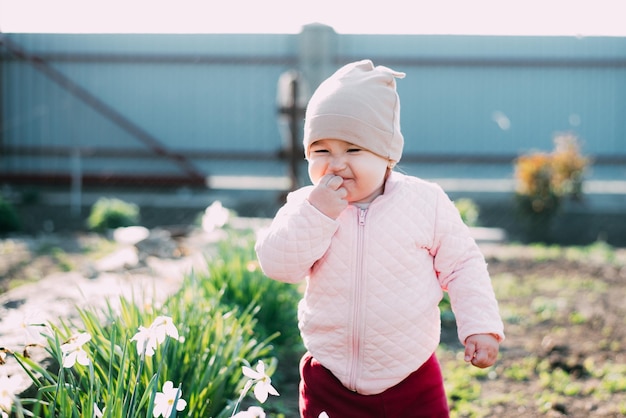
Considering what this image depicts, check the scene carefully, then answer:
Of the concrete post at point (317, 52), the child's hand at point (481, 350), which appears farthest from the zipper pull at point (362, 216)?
the concrete post at point (317, 52)

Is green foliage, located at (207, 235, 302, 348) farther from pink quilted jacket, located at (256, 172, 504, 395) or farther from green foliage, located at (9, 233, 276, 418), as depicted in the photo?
pink quilted jacket, located at (256, 172, 504, 395)

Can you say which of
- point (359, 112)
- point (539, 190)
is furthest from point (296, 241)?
point (539, 190)

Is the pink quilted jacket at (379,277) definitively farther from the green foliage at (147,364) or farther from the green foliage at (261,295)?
the green foliage at (261,295)

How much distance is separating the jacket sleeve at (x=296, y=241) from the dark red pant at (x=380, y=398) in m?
0.30

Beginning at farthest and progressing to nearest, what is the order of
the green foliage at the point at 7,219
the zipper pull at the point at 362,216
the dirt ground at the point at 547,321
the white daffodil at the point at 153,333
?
the green foliage at the point at 7,219 < the dirt ground at the point at 547,321 < the zipper pull at the point at 362,216 < the white daffodil at the point at 153,333

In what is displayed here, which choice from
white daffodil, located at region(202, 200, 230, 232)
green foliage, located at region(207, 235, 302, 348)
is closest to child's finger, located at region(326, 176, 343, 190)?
green foliage, located at region(207, 235, 302, 348)

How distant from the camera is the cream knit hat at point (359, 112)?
1848 millimetres

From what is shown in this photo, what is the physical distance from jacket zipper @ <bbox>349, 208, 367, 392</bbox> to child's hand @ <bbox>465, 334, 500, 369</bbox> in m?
0.28

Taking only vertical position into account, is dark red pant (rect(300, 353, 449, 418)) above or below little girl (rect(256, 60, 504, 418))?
below

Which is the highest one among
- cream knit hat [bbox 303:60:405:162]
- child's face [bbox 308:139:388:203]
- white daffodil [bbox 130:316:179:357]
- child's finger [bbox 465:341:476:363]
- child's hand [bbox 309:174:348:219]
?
cream knit hat [bbox 303:60:405:162]

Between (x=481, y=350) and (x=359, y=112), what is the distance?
2.18 feet

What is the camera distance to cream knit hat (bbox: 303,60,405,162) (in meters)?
1.85

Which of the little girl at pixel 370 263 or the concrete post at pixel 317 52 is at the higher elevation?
the concrete post at pixel 317 52

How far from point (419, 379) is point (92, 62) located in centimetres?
1197
